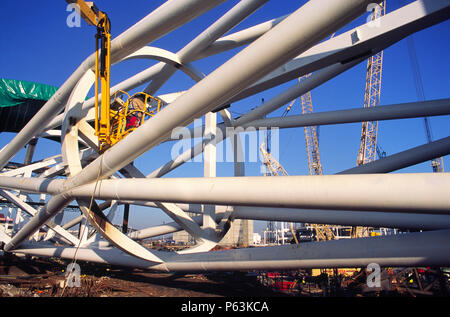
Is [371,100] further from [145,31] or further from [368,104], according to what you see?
[145,31]

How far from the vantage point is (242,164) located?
566 inches

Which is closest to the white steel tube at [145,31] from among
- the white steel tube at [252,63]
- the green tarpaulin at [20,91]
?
the white steel tube at [252,63]

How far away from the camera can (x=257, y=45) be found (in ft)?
15.5

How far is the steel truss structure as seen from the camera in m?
4.41

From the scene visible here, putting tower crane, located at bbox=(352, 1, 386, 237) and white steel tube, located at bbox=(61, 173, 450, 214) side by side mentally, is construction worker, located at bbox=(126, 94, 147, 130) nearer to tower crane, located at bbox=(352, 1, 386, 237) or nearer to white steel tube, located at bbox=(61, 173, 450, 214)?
white steel tube, located at bbox=(61, 173, 450, 214)

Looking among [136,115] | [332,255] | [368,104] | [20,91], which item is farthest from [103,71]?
[368,104]

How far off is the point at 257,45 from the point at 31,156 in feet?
94.2

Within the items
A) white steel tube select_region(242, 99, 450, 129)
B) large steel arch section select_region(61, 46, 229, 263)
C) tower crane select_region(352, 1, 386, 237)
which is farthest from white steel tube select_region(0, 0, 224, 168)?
tower crane select_region(352, 1, 386, 237)

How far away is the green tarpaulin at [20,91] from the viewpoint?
73.5 ft

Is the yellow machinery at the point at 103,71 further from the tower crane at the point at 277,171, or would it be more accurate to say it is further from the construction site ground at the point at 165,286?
the tower crane at the point at 277,171

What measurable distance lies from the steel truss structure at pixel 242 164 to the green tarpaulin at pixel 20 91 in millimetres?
11103

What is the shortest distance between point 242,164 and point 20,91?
1953cm
